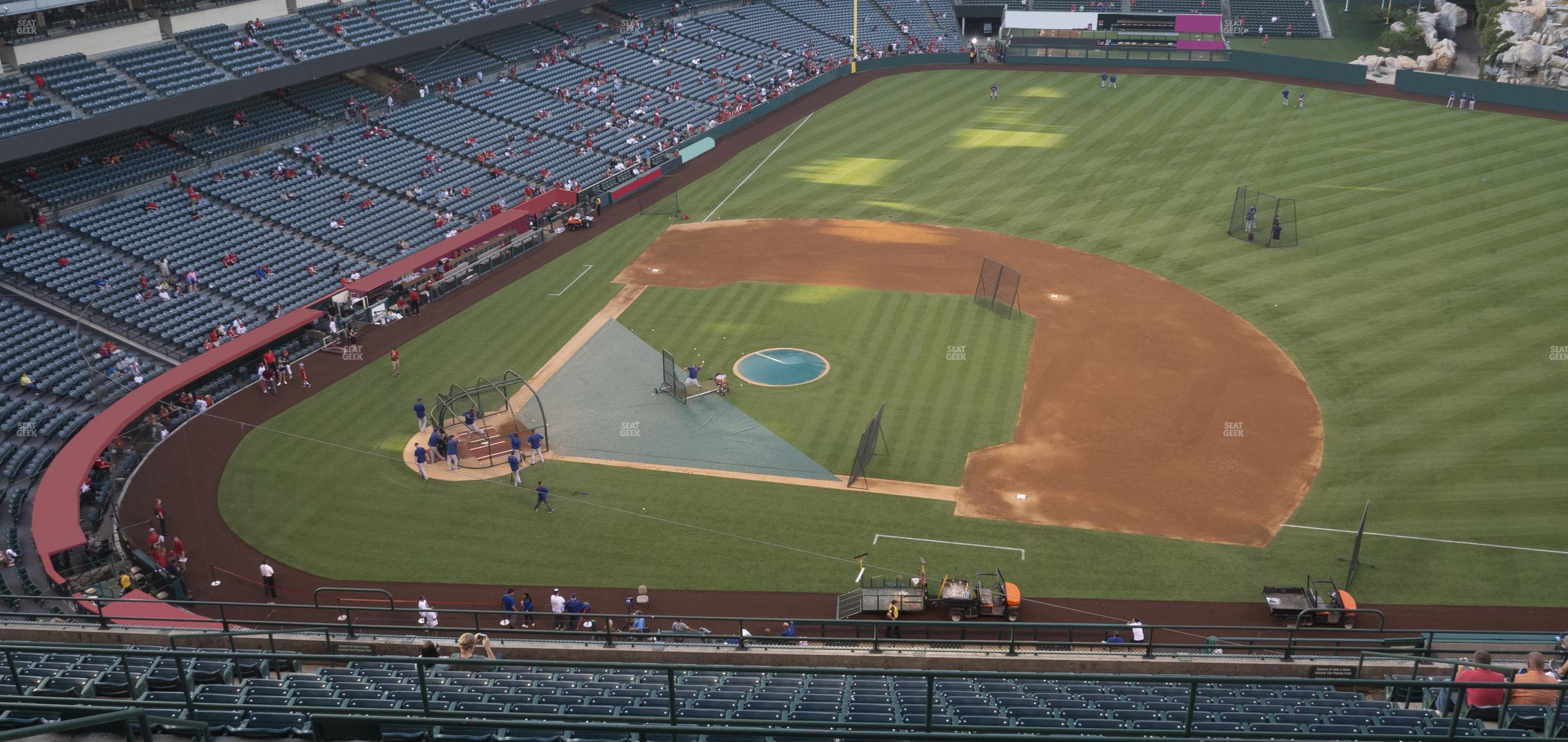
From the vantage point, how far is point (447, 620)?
86.2 feet

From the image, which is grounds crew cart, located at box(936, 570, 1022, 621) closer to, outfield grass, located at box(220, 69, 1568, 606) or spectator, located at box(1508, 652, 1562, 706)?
outfield grass, located at box(220, 69, 1568, 606)

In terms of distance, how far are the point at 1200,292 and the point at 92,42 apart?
4502cm

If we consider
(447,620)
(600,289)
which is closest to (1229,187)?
(600,289)

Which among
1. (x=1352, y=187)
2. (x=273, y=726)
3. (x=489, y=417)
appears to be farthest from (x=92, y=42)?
(x=1352, y=187)

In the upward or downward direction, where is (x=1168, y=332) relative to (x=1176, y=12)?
downward

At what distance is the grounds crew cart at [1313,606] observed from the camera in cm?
2509

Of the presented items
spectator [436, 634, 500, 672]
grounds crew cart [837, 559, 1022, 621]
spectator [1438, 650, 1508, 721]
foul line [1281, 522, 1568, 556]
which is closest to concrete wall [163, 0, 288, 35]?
grounds crew cart [837, 559, 1022, 621]

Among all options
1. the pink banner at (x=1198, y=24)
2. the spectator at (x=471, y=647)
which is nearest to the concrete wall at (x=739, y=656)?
the spectator at (x=471, y=647)

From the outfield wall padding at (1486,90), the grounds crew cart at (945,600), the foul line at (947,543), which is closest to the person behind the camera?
the grounds crew cart at (945,600)

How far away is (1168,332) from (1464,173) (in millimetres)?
24104

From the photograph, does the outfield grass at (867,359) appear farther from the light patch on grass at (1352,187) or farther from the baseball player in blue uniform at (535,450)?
the light patch on grass at (1352,187)

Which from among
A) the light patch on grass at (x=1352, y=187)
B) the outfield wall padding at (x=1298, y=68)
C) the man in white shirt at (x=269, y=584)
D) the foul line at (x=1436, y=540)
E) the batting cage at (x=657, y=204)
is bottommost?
the man in white shirt at (x=269, y=584)

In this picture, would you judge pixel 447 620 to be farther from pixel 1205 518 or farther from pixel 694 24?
pixel 694 24

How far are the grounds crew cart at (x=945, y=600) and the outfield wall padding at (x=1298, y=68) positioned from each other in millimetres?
57146
